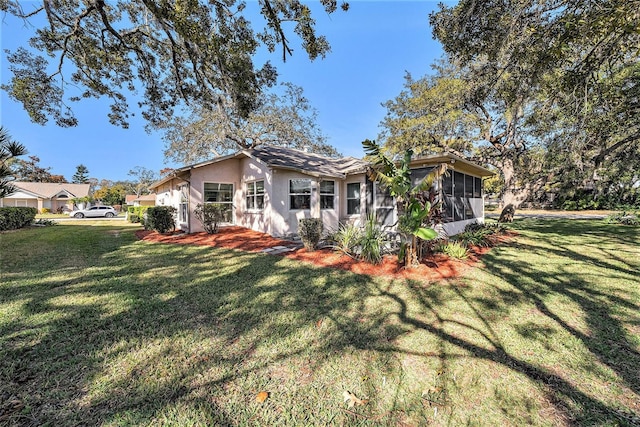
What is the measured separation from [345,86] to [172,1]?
43.4 feet

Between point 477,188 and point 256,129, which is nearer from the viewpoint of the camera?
point 477,188

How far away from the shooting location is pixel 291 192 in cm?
1188

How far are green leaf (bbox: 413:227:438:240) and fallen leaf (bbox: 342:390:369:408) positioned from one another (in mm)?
4174

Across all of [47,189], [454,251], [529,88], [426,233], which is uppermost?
[47,189]

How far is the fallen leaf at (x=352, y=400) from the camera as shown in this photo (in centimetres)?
246

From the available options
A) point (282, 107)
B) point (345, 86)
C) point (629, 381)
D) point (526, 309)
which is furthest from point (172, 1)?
point (282, 107)

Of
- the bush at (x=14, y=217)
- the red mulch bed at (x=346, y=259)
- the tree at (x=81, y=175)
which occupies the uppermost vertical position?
the tree at (x=81, y=175)

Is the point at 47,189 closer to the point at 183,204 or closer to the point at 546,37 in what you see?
the point at 183,204

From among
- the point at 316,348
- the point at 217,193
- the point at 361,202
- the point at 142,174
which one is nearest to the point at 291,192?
the point at 361,202

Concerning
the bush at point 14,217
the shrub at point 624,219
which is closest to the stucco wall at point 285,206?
the bush at point 14,217

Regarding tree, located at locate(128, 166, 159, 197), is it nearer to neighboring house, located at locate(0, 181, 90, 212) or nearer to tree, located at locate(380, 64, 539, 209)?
neighboring house, located at locate(0, 181, 90, 212)

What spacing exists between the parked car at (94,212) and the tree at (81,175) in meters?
55.2

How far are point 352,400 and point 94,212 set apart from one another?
132 feet

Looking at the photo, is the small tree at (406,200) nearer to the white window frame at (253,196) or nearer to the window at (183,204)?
the white window frame at (253,196)
